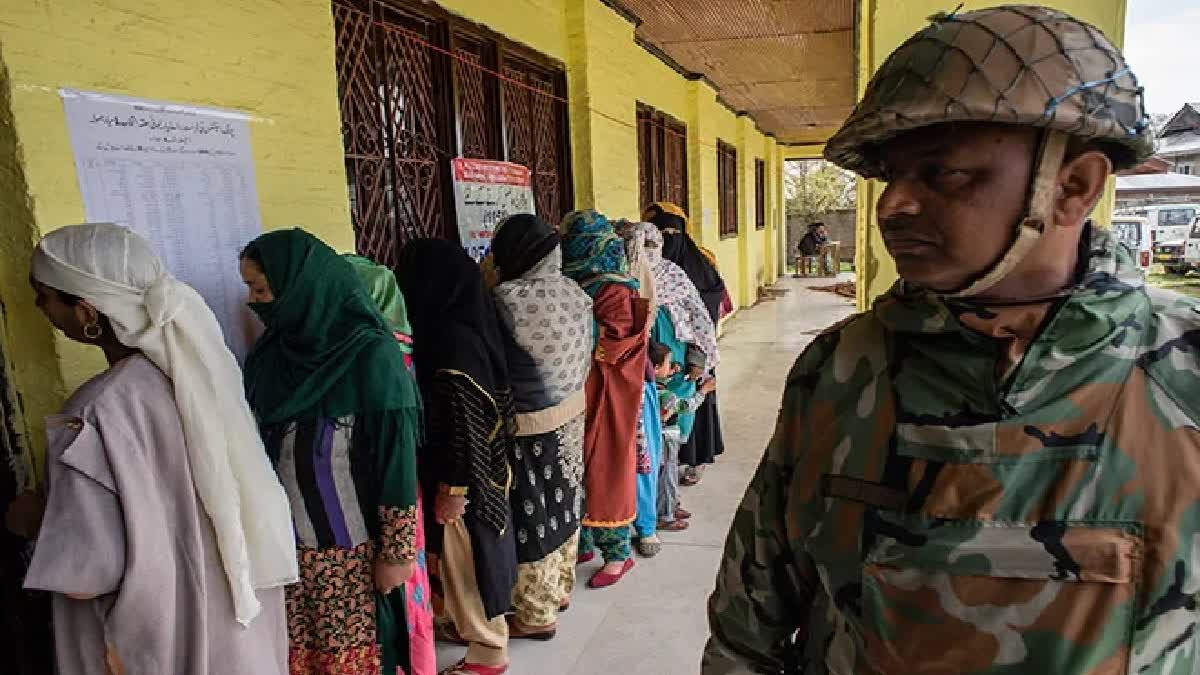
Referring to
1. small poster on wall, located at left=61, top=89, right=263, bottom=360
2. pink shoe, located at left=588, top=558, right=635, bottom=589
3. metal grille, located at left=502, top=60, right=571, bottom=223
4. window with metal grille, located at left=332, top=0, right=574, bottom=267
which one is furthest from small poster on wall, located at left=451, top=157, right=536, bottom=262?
pink shoe, located at left=588, top=558, right=635, bottom=589

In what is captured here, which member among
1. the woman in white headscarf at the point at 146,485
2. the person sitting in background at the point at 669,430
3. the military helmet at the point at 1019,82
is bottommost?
the person sitting in background at the point at 669,430

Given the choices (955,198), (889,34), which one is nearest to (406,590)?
(955,198)

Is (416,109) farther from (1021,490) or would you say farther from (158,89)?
(1021,490)

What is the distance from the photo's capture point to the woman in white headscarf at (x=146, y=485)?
1.41m

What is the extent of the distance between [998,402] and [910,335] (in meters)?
0.14

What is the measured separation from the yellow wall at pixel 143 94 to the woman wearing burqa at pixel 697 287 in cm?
226

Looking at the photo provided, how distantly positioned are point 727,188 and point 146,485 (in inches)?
396

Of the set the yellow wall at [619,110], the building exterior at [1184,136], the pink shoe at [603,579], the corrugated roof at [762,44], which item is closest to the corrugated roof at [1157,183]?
the building exterior at [1184,136]

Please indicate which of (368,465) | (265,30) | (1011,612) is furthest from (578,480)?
(1011,612)

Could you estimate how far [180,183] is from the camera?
A: 1989 millimetres

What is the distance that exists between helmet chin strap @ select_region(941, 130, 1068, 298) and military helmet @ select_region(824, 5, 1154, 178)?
2 centimetres

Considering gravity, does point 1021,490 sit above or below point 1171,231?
above

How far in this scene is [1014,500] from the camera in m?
0.78

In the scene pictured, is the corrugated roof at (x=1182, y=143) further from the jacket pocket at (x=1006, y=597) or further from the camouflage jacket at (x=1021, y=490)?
the jacket pocket at (x=1006, y=597)
